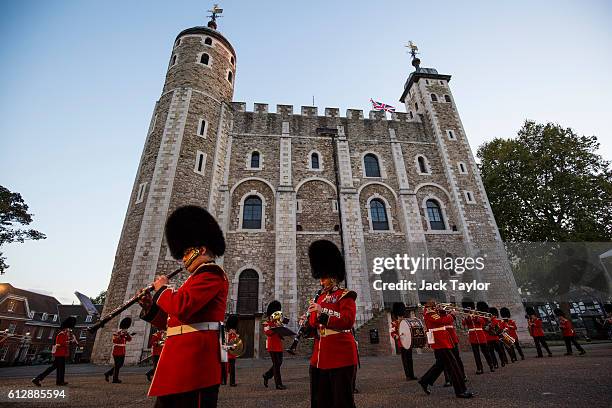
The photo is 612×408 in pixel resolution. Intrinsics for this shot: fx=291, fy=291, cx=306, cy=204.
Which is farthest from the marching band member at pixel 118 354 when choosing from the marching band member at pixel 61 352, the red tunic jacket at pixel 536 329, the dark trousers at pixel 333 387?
the red tunic jacket at pixel 536 329

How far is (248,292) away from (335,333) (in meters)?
14.0

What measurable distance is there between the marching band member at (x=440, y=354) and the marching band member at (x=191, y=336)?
460 centimetres

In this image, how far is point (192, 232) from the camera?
10.5ft

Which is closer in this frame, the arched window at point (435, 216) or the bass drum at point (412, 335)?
the bass drum at point (412, 335)

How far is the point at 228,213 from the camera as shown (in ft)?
59.8

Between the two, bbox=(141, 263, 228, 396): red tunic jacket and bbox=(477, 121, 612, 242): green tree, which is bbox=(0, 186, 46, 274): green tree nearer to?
bbox=(141, 263, 228, 396): red tunic jacket

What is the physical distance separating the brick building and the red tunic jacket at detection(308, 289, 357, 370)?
1279cm

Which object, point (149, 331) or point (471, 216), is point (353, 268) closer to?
point (471, 216)

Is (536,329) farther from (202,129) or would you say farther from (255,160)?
(202,129)

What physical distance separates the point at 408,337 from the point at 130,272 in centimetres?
1299

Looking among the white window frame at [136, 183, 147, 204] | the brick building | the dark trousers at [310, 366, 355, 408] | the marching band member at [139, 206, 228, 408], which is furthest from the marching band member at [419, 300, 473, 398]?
the white window frame at [136, 183, 147, 204]

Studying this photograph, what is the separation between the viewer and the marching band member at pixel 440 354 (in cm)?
511

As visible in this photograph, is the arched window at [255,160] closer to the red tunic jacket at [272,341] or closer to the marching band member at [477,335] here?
the red tunic jacket at [272,341]

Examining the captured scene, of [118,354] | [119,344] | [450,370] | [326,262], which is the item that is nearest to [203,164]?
[119,344]
